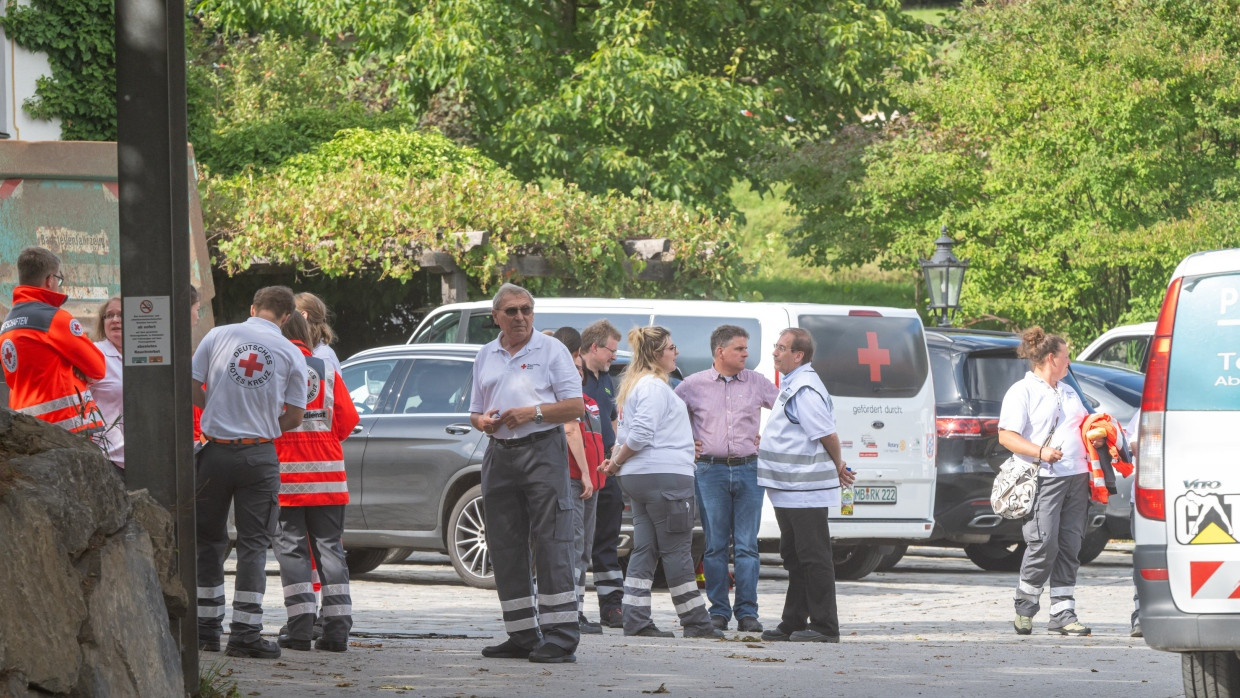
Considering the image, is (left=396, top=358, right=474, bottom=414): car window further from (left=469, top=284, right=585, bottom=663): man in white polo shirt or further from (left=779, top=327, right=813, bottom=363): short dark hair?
(left=469, top=284, right=585, bottom=663): man in white polo shirt

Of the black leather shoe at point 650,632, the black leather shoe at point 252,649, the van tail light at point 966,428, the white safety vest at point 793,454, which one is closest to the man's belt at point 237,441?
the black leather shoe at point 252,649

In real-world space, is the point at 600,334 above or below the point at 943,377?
above

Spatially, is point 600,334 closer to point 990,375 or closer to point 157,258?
point 990,375

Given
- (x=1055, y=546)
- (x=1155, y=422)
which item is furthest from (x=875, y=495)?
(x=1155, y=422)

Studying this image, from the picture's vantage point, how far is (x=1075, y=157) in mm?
25203

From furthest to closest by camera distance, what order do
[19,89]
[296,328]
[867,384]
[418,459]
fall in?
[19,89] < [867,384] < [418,459] < [296,328]

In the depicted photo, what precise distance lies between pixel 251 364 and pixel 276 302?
477 mm

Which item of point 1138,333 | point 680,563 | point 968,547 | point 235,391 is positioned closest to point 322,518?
point 235,391

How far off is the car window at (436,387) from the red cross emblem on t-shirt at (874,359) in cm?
295

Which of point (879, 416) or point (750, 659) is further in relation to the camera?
point (879, 416)

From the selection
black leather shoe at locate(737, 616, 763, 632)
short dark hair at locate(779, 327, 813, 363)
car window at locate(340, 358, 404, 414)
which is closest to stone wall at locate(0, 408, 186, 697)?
short dark hair at locate(779, 327, 813, 363)

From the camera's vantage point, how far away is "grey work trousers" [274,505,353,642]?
8.75 meters

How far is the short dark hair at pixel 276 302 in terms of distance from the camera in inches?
341

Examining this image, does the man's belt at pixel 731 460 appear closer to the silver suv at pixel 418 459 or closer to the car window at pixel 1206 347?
the silver suv at pixel 418 459
